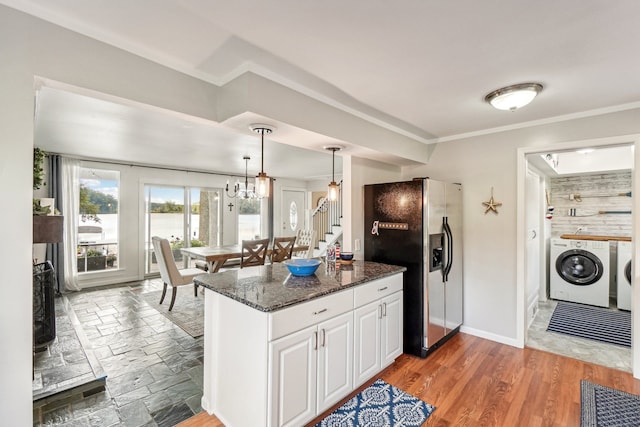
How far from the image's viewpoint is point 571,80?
2.16m

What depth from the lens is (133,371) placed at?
268cm

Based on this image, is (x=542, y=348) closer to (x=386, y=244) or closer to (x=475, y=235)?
(x=475, y=235)

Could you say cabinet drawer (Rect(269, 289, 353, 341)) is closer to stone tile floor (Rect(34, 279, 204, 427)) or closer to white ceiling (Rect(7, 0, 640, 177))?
stone tile floor (Rect(34, 279, 204, 427))

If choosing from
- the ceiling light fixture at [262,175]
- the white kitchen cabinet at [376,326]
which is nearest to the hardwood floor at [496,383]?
the white kitchen cabinet at [376,326]

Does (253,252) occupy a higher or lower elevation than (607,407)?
higher

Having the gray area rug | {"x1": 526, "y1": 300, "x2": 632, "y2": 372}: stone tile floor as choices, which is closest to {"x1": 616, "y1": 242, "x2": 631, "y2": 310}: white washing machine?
{"x1": 526, "y1": 300, "x2": 632, "y2": 372}: stone tile floor

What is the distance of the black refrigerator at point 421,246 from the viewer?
298 centimetres

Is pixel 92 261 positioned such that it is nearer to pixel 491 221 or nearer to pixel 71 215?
pixel 71 215

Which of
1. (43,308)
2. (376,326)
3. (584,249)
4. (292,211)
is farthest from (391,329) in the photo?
(292,211)

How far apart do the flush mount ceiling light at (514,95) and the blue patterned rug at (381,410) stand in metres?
2.38

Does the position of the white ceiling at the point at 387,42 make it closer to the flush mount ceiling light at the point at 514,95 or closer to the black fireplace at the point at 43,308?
the flush mount ceiling light at the point at 514,95

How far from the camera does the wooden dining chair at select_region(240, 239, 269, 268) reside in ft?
15.0

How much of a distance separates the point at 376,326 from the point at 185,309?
9.87 feet

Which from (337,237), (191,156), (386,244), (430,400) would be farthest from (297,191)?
(430,400)
